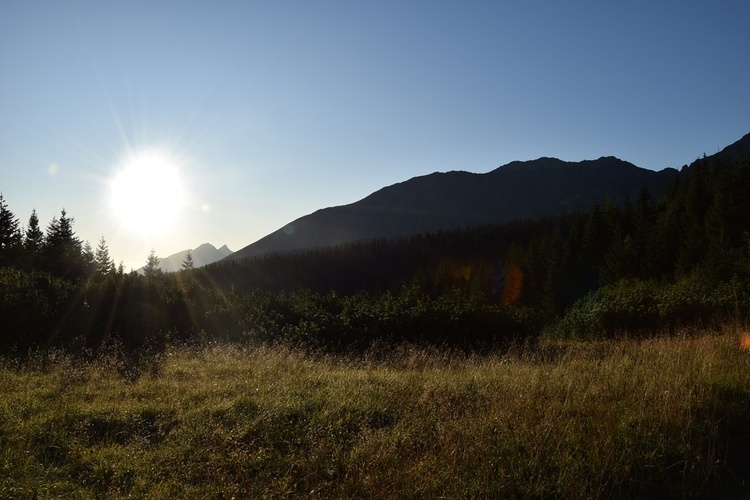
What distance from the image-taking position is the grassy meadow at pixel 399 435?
407cm

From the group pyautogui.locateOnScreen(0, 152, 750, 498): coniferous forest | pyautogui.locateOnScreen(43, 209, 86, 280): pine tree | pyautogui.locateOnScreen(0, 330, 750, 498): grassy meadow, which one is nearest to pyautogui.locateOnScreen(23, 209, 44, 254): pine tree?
pyautogui.locateOnScreen(43, 209, 86, 280): pine tree

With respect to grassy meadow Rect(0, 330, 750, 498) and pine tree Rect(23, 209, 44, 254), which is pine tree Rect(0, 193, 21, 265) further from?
grassy meadow Rect(0, 330, 750, 498)

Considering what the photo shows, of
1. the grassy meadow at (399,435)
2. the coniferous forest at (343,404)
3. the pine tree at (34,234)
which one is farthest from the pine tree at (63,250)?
the grassy meadow at (399,435)

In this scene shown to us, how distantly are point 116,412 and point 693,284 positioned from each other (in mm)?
25048

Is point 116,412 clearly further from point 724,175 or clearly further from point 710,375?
point 724,175

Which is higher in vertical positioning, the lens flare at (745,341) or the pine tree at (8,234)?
the pine tree at (8,234)

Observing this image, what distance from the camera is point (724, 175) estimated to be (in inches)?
1351

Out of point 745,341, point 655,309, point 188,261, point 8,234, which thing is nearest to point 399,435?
point 745,341

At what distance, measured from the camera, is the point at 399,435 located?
5027 mm

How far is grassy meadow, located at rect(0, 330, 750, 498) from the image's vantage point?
407 cm

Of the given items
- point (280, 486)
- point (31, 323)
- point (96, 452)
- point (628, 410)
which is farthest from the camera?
point (31, 323)

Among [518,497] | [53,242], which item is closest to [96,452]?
[518,497]

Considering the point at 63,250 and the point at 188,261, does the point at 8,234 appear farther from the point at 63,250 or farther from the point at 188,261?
the point at 188,261

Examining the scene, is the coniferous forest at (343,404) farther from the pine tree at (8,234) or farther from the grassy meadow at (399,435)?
the pine tree at (8,234)
